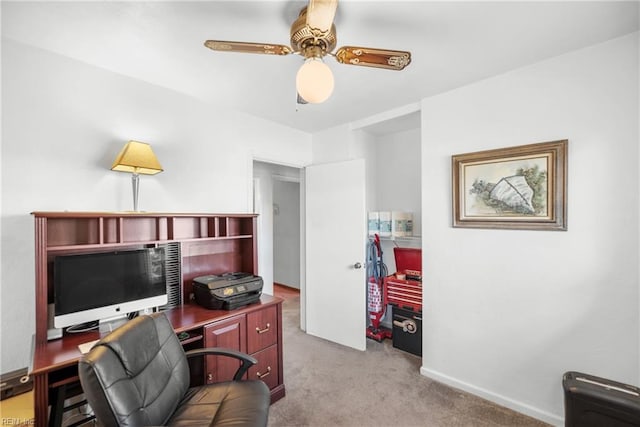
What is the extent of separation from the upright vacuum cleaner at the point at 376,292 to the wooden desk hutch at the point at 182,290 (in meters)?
1.32

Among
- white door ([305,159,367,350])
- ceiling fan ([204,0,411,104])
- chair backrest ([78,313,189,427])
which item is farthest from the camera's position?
white door ([305,159,367,350])

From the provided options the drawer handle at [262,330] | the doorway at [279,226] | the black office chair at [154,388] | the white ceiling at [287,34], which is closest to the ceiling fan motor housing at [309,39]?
the white ceiling at [287,34]

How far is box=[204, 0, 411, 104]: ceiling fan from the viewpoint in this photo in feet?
4.18

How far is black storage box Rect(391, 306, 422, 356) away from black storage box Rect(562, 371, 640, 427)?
129 cm

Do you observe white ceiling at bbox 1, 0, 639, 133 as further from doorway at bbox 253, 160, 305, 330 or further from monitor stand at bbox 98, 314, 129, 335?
→ doorway at bbox 253, 160, 305, 330

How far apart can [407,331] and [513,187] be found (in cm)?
171

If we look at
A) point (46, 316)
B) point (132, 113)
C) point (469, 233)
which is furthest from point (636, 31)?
point (46, 316)

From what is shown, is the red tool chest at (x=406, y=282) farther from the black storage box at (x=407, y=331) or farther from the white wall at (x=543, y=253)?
the white wall at (x=543, y=253)

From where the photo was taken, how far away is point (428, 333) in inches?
98.7

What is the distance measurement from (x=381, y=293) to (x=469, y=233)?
1.31 m

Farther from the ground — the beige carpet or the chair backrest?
the chair backrest

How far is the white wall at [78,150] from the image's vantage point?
164 centimetres

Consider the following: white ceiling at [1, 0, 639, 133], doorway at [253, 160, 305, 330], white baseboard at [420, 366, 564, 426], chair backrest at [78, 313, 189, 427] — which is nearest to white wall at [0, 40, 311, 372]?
white ceiling at [1, 0, 639, 133]

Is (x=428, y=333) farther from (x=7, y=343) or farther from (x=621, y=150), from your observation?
(x=7, y=343)
